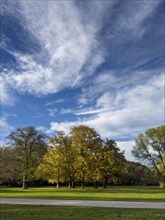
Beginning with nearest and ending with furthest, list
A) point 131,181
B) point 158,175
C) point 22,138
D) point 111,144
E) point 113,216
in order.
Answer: point 113,216 < point 22,138 < point 111,144 < point 158,175 < point 131,181

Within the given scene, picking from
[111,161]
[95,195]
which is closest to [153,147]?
[111,161]

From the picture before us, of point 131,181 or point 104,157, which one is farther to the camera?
point 131,181

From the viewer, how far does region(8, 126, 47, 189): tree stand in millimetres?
51625

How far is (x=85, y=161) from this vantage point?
49.7 metres

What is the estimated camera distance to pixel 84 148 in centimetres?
5153

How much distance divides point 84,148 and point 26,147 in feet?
Answer: 32.4

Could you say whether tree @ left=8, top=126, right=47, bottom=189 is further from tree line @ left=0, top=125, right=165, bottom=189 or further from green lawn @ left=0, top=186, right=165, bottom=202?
green lawn @ left=0, top=186, right=165, bottom=202

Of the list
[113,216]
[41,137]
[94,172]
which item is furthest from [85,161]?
[113,216]

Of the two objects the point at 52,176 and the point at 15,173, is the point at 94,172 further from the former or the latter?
the point at 15,173

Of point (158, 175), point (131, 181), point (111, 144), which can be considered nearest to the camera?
point (111, 144)

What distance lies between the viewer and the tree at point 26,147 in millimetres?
51625

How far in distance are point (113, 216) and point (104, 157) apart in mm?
40484

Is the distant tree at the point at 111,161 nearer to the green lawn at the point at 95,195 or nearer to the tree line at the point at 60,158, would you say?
the tree line at the point at 60,158

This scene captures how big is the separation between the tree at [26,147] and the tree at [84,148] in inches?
252
